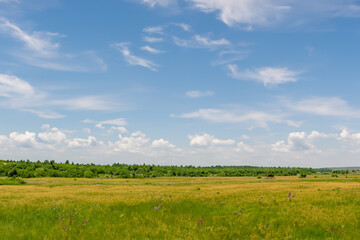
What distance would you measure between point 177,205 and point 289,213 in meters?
6.19

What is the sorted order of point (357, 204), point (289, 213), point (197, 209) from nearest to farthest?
point (289, 213) < point (197, 209) < point (357, 204)

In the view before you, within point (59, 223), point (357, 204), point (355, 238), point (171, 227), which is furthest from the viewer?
point (357, 204)

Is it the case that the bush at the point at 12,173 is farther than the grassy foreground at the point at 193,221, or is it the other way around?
the bush at the point at 12,173

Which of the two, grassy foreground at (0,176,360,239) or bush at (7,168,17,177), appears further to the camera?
bush at (7,168,17,177)

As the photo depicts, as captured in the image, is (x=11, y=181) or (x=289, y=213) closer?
(x=289, y=213)

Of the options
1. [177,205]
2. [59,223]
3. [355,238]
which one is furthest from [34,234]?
[355,238]

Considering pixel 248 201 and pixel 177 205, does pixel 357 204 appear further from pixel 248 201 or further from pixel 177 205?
pixel 177 205

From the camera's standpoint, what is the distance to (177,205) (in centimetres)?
1577

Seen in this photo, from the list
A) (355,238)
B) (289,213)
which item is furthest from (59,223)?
(355,238)

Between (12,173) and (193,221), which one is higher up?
(193,221)

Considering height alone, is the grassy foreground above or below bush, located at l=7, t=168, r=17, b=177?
above

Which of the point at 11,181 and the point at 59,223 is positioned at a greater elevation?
the point at 59,223

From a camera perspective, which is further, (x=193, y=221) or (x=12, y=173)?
(x=12, y=173)

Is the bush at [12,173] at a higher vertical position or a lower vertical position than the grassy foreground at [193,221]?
lower
